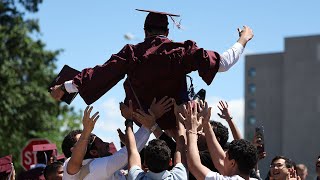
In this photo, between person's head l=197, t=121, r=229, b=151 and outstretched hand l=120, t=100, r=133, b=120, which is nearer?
outstretched hand l=120, t=100, r=133, b=120

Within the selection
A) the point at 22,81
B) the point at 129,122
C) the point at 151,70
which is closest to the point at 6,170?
the point at 129,122

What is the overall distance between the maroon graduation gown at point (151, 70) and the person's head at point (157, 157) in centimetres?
51

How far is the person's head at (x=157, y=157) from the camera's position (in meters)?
6.75

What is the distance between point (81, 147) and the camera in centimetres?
701

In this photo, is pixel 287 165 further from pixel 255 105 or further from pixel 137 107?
pixel 255 105

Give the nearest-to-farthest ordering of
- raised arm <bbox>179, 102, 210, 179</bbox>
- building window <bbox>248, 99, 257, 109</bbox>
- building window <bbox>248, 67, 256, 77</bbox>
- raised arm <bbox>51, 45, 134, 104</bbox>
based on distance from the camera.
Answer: raised arm <bbox>179, 102, 210, 179</bbox> → raised arm <bbox>51, 45, 134, 104</bbox> → building window <bbox>248, 67, 256, 77</bbox> → building window <bbox>248, 99, 257, 109</bbox>

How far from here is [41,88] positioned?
30.9 metres

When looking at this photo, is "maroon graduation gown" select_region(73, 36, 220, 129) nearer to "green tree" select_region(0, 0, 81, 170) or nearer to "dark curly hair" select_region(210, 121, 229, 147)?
"dark curly hair" select_region(210, 121, 229, 147)

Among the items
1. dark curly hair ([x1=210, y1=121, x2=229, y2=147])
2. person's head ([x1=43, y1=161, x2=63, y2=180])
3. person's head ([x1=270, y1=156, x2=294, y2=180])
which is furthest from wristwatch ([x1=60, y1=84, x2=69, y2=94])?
person's head ([x1=270, y1=156, x2=294, y2=180])

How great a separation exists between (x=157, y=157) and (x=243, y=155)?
71 centimetres

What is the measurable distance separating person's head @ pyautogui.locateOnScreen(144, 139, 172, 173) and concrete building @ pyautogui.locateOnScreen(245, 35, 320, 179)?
197ft

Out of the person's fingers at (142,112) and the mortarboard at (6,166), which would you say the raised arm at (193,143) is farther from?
the mortarboard at (6,166)

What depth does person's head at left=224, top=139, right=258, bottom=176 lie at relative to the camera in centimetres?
689

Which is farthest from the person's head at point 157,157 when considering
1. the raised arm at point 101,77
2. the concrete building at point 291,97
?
the concrete building at point 291,97
